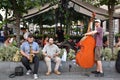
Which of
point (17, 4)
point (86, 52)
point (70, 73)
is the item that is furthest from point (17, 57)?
point (17, 4)

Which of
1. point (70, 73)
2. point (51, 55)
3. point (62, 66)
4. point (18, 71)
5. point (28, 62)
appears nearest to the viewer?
point (28, 62)

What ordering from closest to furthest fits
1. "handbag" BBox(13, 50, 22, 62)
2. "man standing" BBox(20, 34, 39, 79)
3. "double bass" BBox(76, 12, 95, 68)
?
"double bass" BBox(76, 12, 95, 68) < "man standing" BBox(20, 34, 39, 79) < "handbag" BBox(13, 50, 22, 62)

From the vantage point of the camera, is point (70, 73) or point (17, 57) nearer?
point (70, 73)

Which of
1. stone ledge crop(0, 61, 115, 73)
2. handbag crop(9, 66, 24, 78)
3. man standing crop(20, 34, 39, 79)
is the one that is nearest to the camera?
man standing crop(20, 34, 39, 79)

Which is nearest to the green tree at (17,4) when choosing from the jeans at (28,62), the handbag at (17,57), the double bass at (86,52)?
the handbag at (17,57)

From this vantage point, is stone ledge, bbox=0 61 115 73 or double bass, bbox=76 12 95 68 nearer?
double bass, bbox=76 12 95 68

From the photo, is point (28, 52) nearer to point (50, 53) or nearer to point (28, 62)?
point (28, 62)

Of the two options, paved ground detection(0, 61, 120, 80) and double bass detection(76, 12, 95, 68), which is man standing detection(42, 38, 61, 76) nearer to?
paved ground detection(0, 61, 120, 80)

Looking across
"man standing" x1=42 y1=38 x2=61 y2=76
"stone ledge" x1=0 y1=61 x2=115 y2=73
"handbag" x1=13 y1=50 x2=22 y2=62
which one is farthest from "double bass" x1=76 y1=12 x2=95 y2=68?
"handbag" x1=13 y1=50 x2=22 y2=62

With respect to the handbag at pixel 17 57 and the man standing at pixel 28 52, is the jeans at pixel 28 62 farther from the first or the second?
the handbag at pixel 17 57

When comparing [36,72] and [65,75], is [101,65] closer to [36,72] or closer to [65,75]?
[65,75]

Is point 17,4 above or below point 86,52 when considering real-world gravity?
above

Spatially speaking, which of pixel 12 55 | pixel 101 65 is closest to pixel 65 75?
pixel 101 65

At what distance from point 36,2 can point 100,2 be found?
289cm
